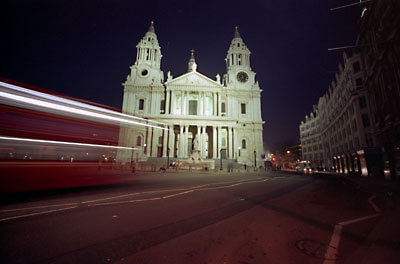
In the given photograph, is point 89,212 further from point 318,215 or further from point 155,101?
point 155,101

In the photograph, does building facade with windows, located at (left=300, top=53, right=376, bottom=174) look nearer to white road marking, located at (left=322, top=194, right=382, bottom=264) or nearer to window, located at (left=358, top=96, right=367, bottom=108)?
window, located at (left=358, top=96, right=367, bottom=108)

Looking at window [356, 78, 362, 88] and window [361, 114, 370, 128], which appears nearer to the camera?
window [361, 114, 370, 128]

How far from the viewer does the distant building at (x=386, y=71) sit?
1327 cm

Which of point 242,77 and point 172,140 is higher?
A: point 242,77

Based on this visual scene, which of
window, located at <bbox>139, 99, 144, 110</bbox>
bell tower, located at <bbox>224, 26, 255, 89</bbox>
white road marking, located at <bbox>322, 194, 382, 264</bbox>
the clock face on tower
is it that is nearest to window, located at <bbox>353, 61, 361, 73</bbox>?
bell tower, located at <bbox>224, 26, 255, 89</bbox>

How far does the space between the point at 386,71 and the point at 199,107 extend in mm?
33967

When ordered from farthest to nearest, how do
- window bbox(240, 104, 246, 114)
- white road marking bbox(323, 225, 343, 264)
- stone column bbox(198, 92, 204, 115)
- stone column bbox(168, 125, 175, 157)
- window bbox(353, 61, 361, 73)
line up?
window bbox(240, 104, 246, 114)
stone column bbox(198, 92, 204, 115)
stone column bbox(168, 125, 175, 157)
window bbox(353, 61, 361, 73)
white road marking bbox(323, 225, 343, 264)

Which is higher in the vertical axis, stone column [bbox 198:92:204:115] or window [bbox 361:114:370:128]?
stone column [bbox 198:92:204:115]

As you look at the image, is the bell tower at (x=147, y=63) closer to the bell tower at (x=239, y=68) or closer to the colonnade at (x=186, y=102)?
the colonnade at (x=186, y=102)

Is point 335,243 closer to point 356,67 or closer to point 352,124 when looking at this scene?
→ point 352,124

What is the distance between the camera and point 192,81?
150 feet

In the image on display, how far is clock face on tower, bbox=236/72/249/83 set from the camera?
1976 inches

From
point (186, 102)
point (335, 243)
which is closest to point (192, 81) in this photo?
point (186, 102)

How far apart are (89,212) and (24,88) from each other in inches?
246
